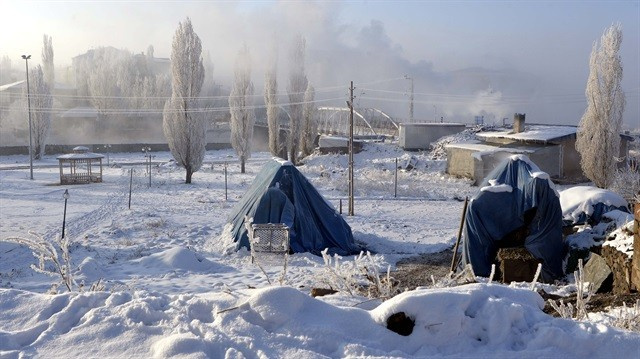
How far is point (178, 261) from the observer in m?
12.5

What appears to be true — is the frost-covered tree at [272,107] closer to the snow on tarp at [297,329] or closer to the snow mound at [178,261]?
the snow mound at [178,261]

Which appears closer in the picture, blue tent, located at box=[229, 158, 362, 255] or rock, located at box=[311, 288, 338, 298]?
rock, located at box=[311, 288, 338, 298]

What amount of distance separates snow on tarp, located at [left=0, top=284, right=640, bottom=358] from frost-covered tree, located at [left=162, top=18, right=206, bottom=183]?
2822cm

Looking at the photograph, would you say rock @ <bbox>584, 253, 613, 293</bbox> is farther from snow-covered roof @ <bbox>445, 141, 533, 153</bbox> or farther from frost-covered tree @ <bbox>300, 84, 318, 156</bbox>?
frost-covered tree @ <bbox>300, 84, 318, 156</bbox>

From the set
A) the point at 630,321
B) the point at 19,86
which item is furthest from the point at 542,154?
the point at 19,86

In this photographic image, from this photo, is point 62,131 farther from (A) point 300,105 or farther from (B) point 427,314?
(B) point 427,314

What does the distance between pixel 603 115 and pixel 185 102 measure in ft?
67.7

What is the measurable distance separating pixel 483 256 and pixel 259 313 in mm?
8703

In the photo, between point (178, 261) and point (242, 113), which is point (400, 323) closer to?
point (178, 261)

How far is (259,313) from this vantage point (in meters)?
4.24

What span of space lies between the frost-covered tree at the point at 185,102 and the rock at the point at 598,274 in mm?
24287

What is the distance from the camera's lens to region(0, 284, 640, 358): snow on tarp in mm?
3902

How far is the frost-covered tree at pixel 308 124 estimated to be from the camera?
4431 cm

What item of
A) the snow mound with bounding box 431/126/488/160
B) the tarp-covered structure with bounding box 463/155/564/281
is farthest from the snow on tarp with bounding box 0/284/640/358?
the snow mound with bounding box 431/126/488/160
